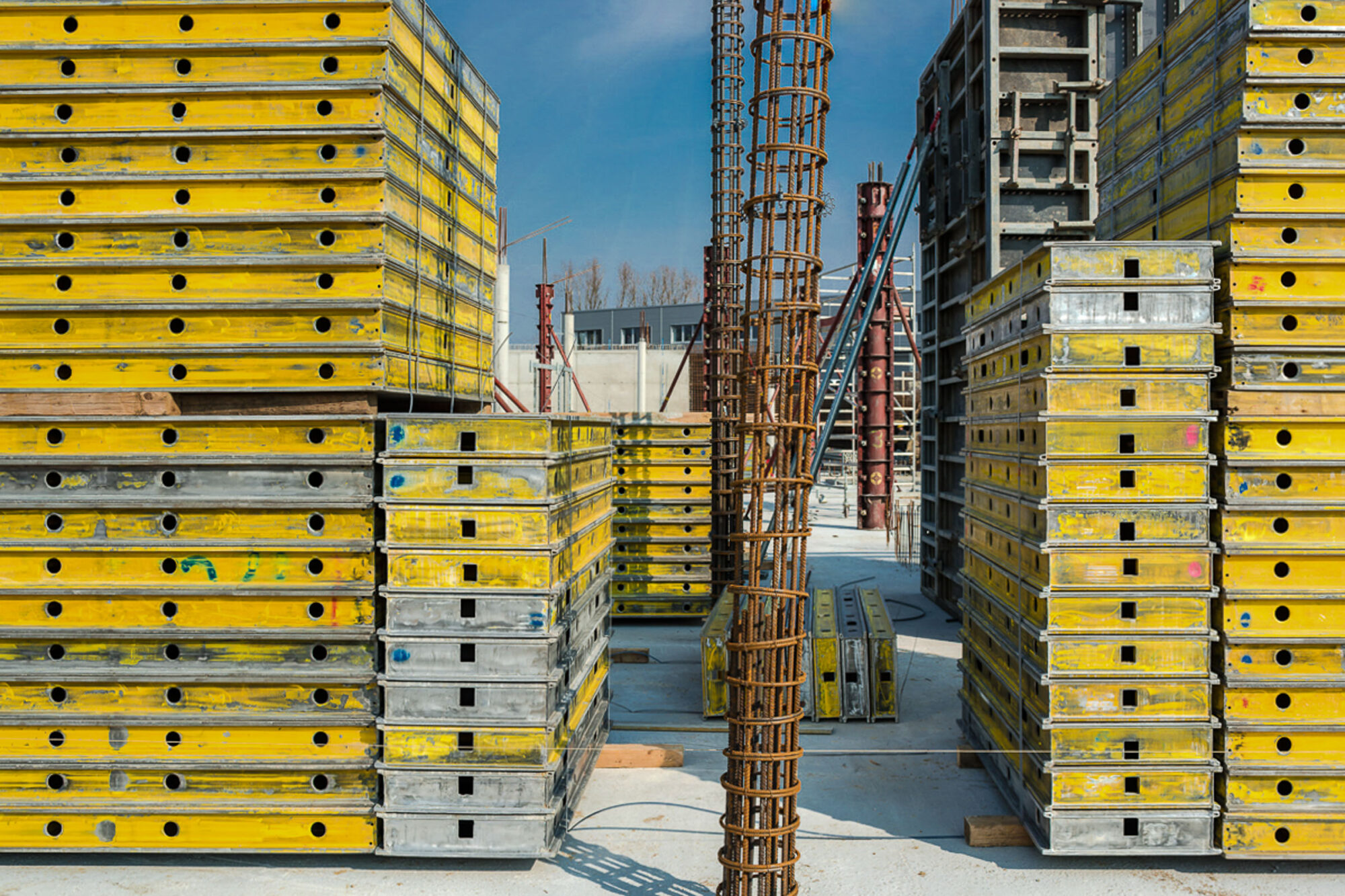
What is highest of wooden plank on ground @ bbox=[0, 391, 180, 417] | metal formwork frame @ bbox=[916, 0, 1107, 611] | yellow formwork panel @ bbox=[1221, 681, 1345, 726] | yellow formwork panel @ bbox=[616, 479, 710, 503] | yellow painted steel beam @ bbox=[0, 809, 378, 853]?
metal formwork frame @ bbox=[916, 0, 1107, 611]

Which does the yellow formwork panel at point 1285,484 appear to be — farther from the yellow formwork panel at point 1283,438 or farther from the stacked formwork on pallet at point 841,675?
the stacked formwork on pallet at point 841,675

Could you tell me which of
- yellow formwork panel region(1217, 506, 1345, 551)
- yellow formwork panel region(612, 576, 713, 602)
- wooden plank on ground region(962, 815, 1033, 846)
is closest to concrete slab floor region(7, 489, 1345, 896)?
wooden plank on ground region(962, 815, 1033, 846)

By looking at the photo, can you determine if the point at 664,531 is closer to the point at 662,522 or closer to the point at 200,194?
the point at 662,522

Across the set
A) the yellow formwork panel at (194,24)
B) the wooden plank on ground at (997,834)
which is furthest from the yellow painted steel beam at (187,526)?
the wooden plank on ground at (997,834)

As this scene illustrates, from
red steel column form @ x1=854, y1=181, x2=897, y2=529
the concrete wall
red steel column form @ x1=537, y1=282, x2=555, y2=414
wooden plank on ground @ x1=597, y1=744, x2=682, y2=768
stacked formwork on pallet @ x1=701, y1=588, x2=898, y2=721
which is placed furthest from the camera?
the concrete wall

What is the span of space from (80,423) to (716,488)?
380 inches

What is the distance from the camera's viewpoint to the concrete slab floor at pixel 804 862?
5746mm

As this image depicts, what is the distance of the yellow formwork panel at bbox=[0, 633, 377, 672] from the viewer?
5.91 metres

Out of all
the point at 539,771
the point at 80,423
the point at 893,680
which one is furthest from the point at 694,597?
the point at 80,423

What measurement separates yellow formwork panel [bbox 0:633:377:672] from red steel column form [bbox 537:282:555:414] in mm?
26683

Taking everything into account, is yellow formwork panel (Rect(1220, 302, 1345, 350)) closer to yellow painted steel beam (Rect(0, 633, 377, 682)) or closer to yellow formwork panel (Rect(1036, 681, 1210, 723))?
yellow formwork panel (Rect(1036, 681, 1210, 723))

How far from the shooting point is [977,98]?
12.4 meters

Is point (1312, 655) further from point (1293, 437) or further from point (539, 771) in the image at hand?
point (539, 771)

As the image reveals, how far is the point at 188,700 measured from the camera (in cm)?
595
